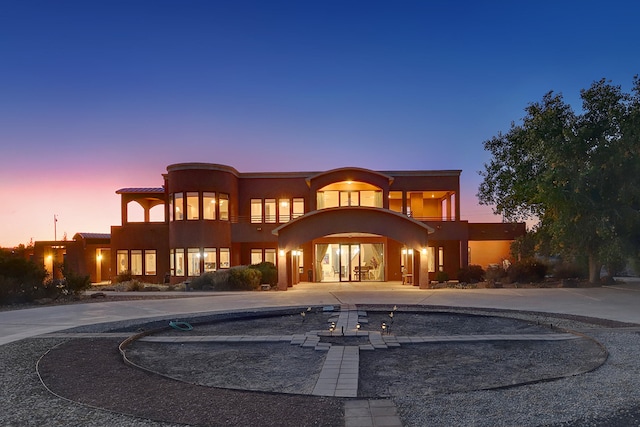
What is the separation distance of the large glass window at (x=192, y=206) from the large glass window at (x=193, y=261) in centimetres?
223

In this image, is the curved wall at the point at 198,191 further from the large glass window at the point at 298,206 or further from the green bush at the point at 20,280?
the green bush at the point at 20,280

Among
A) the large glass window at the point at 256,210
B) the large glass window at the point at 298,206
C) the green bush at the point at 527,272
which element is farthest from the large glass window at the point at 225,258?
the green bush at the point at 527,272

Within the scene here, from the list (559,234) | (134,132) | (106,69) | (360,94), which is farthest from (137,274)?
(559,234)

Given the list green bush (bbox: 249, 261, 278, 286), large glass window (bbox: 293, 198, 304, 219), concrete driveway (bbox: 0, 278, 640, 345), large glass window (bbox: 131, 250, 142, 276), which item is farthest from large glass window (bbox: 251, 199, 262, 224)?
concrete driveway (bbox: 0, 278, 640, 345)

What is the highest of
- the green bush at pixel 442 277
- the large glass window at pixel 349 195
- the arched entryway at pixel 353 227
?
the large glass window at pixel 349 195

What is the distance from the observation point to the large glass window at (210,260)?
29.7m

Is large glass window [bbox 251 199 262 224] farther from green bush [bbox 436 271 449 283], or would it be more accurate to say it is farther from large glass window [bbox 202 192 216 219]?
green bush [bbox 436 271 449 283]

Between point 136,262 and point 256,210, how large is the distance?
9.07 m

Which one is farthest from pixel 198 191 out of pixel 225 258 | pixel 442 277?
pixel 442 277

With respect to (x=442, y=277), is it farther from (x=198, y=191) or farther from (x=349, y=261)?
(x=198, y=191)

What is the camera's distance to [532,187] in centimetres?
2350

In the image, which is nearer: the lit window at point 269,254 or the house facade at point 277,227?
the house facade at point 277,227

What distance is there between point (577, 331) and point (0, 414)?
11609 millimetres

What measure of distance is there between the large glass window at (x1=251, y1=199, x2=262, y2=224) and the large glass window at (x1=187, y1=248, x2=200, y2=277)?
4.74m
